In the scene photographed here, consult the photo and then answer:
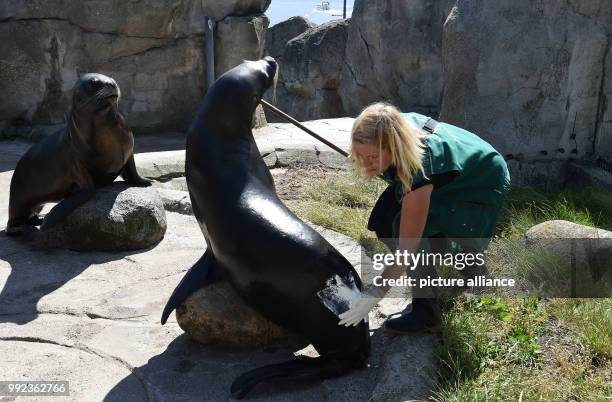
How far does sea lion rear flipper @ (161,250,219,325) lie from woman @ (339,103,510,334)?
72 cm

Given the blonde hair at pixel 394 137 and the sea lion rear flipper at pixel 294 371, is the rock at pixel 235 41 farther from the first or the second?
the sea lion rear flipper at pixel 294 371

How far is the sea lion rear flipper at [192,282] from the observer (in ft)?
10.4

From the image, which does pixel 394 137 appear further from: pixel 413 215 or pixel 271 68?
pixel 271 68

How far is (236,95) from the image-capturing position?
3338mm

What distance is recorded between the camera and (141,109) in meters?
9.08

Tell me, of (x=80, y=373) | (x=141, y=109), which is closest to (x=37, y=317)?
(x=80, y=373)

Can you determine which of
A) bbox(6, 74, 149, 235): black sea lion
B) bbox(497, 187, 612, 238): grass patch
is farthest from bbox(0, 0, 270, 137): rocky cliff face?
bbox(497, 187, 612, 238): grass patch

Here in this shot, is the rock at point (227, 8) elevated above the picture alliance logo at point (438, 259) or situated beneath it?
elevated above

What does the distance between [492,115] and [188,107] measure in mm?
4857

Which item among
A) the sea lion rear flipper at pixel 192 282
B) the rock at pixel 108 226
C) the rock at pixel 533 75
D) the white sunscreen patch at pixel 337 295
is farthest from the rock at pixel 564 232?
the rock at pixel 108 226

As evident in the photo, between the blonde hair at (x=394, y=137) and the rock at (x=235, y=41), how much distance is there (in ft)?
21.1

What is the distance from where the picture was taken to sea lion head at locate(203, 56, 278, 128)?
3.30 meters

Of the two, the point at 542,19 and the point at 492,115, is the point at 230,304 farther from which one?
the point at 542,19

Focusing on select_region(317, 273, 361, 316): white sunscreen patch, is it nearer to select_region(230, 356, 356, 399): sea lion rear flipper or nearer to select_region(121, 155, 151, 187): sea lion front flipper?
select_region(230, 356, 356, 399): sea lion rear flipper
